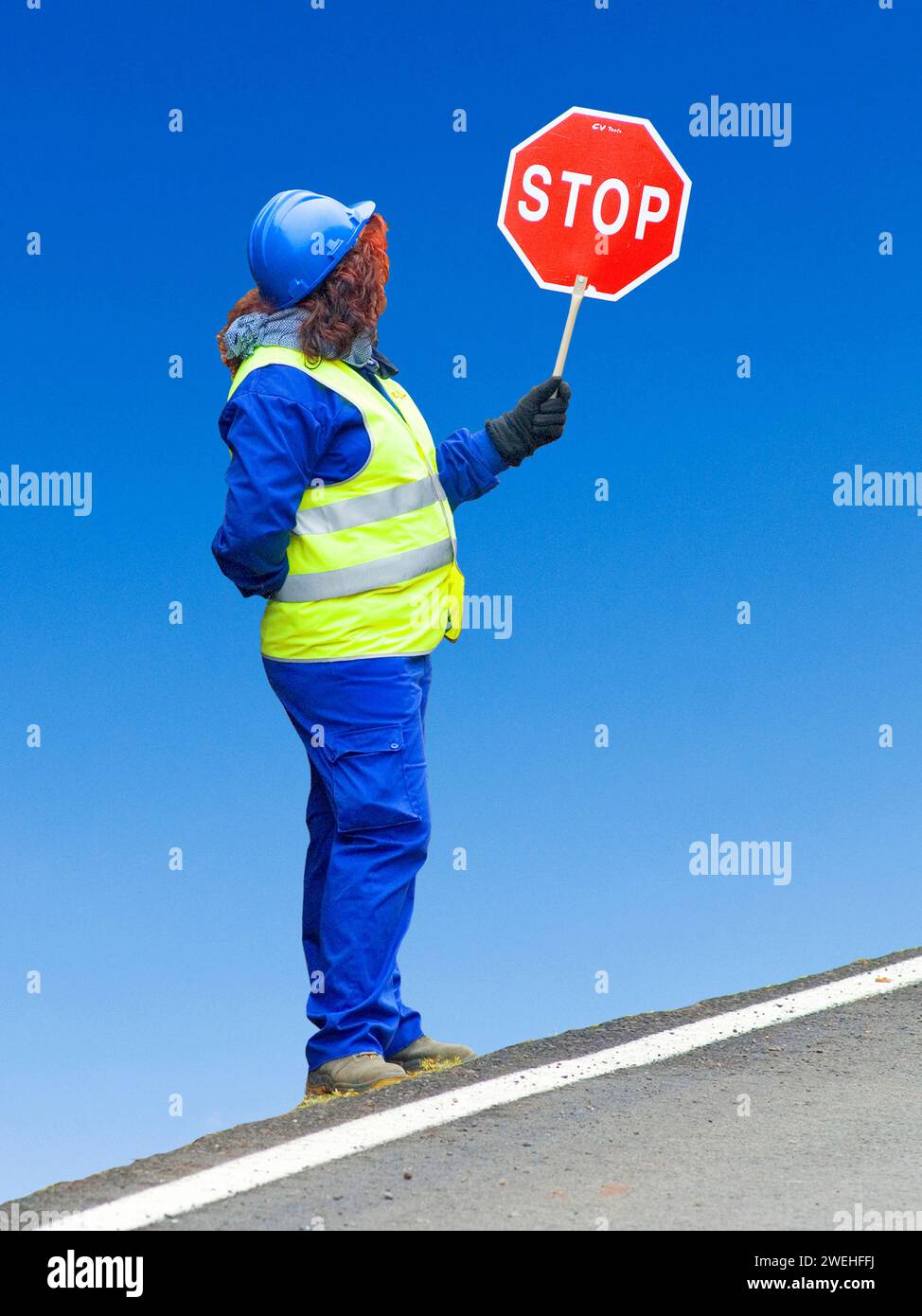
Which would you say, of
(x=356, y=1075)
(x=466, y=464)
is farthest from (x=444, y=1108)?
(x=466, y=464)

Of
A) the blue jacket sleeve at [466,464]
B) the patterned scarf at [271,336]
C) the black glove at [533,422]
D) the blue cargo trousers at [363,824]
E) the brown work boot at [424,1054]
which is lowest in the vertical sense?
the brown work boot at [424,1054]

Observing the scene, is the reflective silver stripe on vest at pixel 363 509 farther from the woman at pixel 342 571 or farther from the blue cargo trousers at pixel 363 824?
the blue cargo trousers at pixel 363 824

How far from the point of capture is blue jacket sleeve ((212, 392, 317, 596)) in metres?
4.45

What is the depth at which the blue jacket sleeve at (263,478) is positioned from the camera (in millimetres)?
4453

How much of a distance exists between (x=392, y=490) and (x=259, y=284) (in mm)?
745

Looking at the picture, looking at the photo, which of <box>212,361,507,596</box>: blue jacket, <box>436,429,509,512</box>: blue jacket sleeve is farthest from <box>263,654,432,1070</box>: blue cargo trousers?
<box>436,429,509,512</box>: blue jacket sleeve

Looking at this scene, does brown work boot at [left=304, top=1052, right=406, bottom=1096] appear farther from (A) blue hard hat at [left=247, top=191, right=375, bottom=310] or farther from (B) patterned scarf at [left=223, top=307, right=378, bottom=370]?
(A) blue hard hat at [left=247, top=191, right=375, bottom=310]

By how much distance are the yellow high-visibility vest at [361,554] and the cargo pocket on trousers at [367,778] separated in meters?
0.24

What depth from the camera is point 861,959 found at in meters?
5.82

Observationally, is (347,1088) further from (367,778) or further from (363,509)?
(363,509)

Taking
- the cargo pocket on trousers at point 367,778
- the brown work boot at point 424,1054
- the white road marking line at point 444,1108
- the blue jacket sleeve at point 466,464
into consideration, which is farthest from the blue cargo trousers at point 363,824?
the blue jacket sleeve at point 466,464

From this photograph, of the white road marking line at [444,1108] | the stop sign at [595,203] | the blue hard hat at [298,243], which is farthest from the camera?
the stop sign at [595,203]

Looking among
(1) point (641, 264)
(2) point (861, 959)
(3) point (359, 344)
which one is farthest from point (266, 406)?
(2) point (861, 959)
